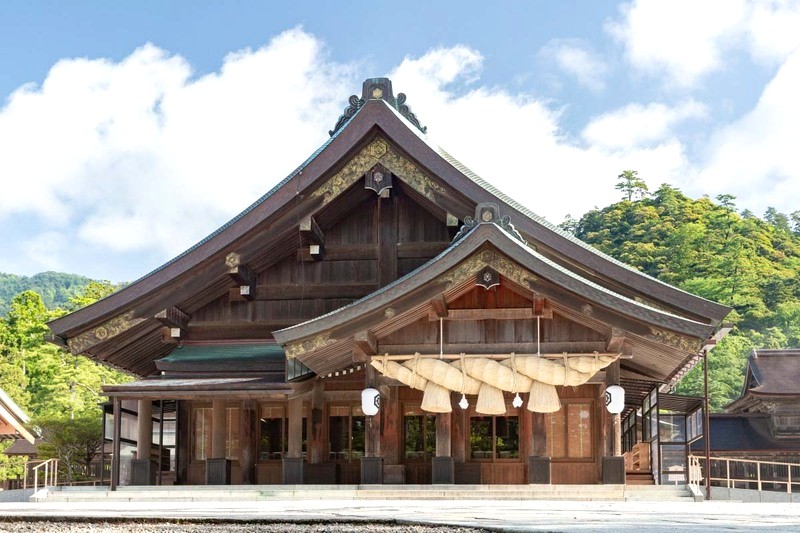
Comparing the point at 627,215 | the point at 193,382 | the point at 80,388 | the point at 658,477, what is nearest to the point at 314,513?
the point at 193,382

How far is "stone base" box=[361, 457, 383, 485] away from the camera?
1753cm

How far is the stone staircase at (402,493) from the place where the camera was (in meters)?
15.9

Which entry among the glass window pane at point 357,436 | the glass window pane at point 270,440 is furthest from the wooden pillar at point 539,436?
the glass window pane at point 270,440

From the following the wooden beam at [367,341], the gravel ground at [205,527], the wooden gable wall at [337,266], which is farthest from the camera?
the wooden gable wall at [337,266]

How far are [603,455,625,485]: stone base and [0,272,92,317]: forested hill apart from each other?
11400 cm

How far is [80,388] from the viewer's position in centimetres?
5034

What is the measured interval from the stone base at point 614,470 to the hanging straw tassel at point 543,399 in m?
1.17

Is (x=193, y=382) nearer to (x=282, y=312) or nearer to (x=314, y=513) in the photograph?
(x=282, y=312)

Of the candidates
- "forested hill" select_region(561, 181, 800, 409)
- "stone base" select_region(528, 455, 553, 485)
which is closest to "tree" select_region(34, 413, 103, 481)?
"stone base" select_region(528, 455, 553, 485)

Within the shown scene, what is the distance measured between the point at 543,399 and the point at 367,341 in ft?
9.67

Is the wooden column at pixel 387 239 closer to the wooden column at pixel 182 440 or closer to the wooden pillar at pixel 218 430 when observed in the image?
the wooden pillar at pixel 218 430

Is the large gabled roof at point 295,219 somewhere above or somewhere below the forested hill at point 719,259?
below

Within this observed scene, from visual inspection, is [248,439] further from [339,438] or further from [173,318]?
[173,318]

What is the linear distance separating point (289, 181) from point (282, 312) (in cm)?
273
